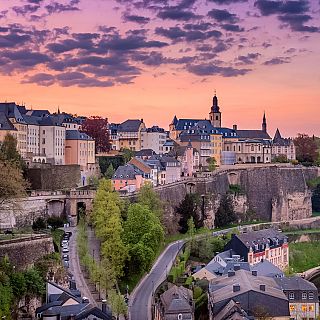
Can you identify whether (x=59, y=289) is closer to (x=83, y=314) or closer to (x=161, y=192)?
(x=83, y=314)

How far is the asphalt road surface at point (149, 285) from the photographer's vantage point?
42.0 metres

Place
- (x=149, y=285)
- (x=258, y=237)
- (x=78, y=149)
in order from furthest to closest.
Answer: (x=78, y=149) < (x=258, y=237) < (x=149, y=285)

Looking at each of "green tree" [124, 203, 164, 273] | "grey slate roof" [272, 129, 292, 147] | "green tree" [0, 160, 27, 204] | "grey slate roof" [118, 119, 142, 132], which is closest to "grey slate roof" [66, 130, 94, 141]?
"grey slate roof" [118, 119, 142, 132]

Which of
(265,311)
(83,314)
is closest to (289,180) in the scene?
(265,311)

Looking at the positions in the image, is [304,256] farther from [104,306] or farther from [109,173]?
[104,306]

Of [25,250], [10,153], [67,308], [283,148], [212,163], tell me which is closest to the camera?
[67,308]

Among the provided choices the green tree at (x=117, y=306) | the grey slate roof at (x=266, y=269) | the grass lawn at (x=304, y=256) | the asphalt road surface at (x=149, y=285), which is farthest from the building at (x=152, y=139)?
the green tree at (x=117, y=306)

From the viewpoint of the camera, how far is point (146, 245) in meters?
49.6

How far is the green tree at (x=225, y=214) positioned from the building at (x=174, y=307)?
1438 inches

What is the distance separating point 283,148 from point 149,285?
197 ft

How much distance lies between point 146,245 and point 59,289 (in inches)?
473

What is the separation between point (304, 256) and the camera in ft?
225

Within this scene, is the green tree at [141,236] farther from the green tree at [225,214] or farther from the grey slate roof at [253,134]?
the grey slate roof at [253,134]

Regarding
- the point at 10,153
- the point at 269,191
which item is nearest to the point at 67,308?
the point at 10,153
